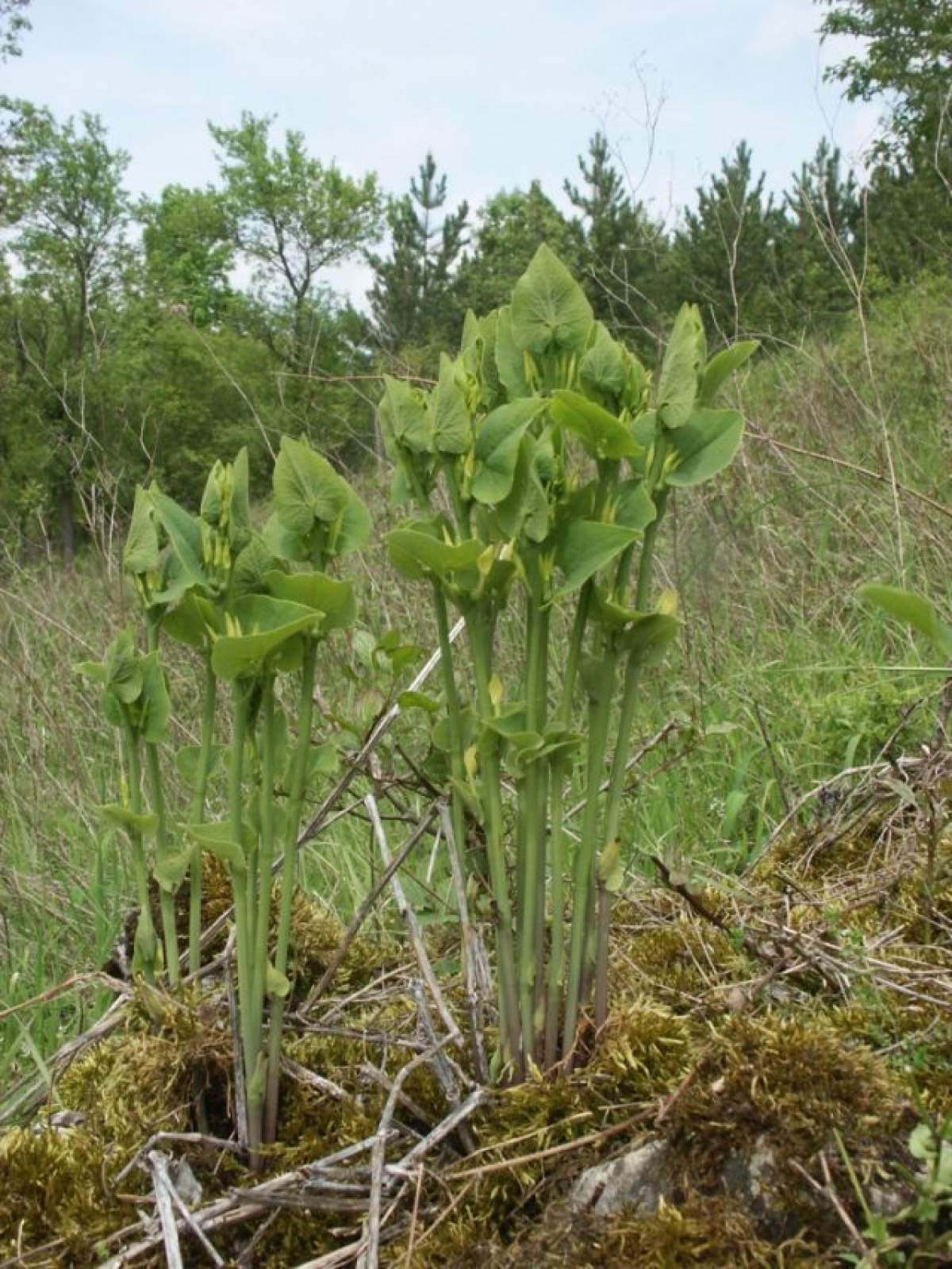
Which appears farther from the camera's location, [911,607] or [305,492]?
[305,492]

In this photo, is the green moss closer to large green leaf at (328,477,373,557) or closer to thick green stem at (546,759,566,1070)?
thick green stem at (546,759,566,1070)

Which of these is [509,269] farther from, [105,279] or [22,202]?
[22,202]

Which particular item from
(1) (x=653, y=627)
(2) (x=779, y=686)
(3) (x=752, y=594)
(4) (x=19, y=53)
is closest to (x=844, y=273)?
(3) (x=752, y=594)

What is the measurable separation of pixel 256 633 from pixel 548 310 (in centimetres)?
42

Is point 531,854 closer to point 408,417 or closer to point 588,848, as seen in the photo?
point 588,848

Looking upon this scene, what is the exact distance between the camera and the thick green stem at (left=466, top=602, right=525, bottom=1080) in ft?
3.41

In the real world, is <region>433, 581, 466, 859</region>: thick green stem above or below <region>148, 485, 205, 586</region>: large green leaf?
below

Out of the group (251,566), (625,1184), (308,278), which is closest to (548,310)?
(251,566)

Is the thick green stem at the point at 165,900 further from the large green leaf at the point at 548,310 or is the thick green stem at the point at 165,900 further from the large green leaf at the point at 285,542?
the large green leaf at the point at 548,310

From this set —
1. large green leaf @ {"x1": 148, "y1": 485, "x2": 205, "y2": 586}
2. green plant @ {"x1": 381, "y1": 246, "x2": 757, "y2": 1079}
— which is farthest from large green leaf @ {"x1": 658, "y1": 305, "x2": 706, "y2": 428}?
large green leaf @ {"x1": 148, "y1": 485, "x2": 205, "y2": 586}

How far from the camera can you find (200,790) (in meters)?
1.14

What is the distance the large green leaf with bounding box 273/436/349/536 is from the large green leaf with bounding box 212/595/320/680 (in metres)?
0.09

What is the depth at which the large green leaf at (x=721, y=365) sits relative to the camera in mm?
1014

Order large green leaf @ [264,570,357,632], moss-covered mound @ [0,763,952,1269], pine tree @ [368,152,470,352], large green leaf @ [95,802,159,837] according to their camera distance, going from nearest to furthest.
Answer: moss-covered mound @ [0,763,952,1269]
large green leaf @ [264,570,357,632]
large green leaf @ [95,802,159,837]
pine tree @ [368,152,470,352]
